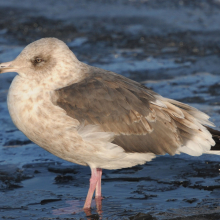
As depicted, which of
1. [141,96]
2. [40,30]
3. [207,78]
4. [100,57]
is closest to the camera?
[141,96]

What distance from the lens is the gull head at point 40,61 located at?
5.17 m

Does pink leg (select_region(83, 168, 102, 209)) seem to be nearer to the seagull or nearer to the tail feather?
the seagull

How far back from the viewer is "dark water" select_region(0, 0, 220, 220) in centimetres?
530

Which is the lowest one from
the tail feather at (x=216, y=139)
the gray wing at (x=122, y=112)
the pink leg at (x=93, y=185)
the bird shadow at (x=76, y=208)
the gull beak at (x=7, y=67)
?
the bird shadow at (x=76, y=208)

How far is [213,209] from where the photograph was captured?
5078mm

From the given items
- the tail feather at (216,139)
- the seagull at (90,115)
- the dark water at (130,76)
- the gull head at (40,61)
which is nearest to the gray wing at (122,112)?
the seagull at (90,115)

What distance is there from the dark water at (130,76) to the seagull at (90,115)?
509 millimetres

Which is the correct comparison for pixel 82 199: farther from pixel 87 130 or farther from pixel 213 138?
pixel 213 138

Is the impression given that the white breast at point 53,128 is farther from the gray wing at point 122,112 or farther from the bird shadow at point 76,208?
the bird shadow at point 76,208

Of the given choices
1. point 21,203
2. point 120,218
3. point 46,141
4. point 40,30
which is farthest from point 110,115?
point 40,30

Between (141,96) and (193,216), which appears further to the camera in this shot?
(141,96)

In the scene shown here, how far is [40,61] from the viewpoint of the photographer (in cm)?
522

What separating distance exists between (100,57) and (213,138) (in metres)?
5.63

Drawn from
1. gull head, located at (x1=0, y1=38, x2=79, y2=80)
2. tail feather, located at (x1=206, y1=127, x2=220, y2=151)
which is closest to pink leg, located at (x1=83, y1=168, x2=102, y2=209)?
gull head, located at (x1=0, y1=38, x2=79, y2=80)
